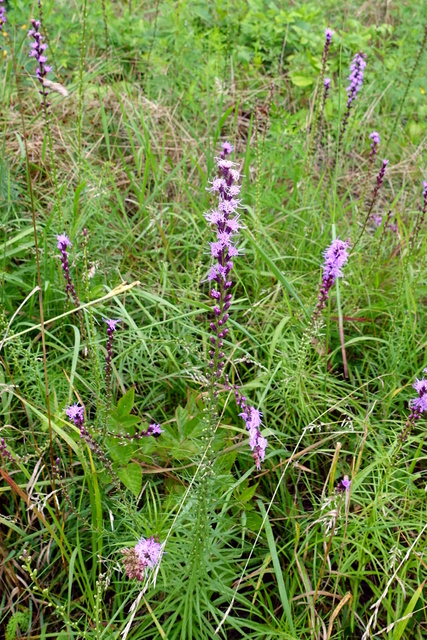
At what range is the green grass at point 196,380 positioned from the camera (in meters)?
2.03

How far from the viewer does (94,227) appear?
3293mm

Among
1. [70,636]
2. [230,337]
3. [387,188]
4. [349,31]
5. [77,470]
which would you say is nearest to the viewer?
[70,636]

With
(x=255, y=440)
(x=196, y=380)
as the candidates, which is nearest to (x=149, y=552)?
(x=255, y=440)

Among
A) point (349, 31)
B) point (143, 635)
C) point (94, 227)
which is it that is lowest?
point (143, 635)

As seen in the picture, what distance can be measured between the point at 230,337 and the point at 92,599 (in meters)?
1.42

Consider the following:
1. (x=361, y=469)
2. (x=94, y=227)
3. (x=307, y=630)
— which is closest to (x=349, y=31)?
(x=94, y=227)

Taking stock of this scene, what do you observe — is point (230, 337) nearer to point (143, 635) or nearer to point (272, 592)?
point (272, 592)

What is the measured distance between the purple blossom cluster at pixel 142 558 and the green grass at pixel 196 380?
7 cm

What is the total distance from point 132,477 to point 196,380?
543 mm

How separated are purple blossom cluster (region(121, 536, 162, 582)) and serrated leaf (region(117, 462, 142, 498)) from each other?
0.28 metres

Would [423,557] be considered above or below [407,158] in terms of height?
below

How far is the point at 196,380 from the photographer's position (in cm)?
253

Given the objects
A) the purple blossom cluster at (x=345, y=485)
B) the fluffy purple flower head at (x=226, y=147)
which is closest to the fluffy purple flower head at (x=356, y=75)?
the fluffy purple flower head at (x=226, y=147)

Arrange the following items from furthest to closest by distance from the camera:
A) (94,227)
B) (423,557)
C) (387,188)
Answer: (387,188), (94,227), (423,557)
